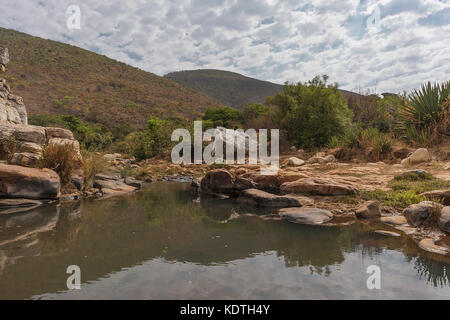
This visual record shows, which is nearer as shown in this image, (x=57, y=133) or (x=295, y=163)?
(x=57, y=133)

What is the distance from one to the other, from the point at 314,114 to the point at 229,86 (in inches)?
2086

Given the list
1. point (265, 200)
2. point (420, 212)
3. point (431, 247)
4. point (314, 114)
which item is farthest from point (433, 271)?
point (314, 114)

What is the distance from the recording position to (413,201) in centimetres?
579

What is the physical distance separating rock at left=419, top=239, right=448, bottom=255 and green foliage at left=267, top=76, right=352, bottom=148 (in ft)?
38.4

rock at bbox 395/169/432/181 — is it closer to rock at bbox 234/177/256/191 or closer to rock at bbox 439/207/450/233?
rock at bbox 439/207/450/233

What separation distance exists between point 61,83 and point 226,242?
42.3 meters

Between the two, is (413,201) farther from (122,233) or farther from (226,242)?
(122,233)

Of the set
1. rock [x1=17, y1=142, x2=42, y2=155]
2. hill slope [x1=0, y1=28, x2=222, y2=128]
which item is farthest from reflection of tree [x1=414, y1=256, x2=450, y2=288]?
hill slope [x1=0, y1=28, x2=222, y2=128]

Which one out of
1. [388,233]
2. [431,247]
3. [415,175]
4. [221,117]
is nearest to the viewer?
[431,247]

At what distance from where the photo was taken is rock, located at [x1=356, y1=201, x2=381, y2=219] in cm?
557

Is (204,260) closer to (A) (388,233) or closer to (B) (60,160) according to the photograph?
(A) (388,233)

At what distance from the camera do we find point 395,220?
17.1ft

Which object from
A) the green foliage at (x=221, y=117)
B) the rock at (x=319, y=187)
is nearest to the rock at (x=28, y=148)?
the rock at (x=319, y=187)
